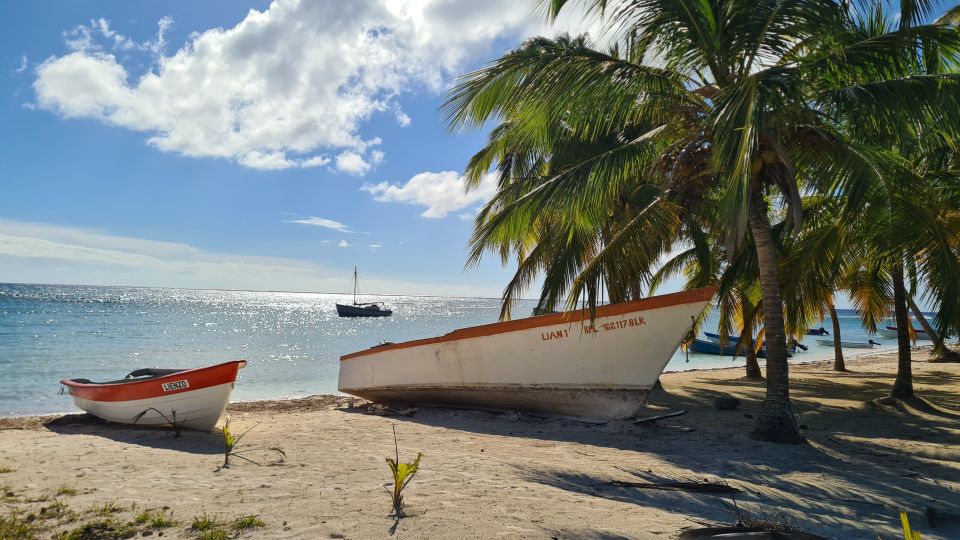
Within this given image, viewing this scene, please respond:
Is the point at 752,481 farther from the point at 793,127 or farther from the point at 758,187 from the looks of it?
the point at 793,127

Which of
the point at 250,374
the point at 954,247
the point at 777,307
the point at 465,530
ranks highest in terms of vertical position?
the point at 954,247

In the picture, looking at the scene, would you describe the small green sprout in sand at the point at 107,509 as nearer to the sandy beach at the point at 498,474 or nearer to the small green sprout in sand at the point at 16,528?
the sandy beach at the point at 498,474

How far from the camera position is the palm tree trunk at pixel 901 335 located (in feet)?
29.8

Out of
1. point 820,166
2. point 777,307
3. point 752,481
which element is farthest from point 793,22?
point 752,481

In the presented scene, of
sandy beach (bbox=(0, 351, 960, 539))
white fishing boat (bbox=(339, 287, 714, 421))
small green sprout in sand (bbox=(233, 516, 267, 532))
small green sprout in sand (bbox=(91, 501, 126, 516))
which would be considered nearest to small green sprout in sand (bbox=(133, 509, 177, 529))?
sandy beach (bbox=(0, 351, 960, 539))

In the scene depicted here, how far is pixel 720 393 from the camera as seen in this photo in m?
11.8

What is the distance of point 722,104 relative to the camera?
17.0 feet

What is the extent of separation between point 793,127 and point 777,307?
6.66 feet

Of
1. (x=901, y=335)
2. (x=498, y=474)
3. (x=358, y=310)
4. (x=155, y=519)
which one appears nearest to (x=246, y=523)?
(x=155, y=519)

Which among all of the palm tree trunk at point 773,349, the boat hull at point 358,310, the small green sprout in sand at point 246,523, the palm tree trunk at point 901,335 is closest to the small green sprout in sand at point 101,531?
the small green sprout in sand at point 246,523

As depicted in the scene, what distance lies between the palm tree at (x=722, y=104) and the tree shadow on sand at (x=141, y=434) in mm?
4450

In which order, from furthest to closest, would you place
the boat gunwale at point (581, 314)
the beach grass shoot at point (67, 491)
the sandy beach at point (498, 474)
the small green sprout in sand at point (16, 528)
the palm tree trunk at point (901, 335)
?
the palm tree trunk at point (901, 335) < the boat gunwale at point (581, 314) < the beach grass shoot at point (67, 491) < the sandy beach at point (498, 474) < the small green sprout in sand at point (16, 528)

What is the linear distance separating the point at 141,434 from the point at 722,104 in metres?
8.54

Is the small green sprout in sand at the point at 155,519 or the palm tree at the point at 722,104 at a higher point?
the palm tree at the point at 722,104
